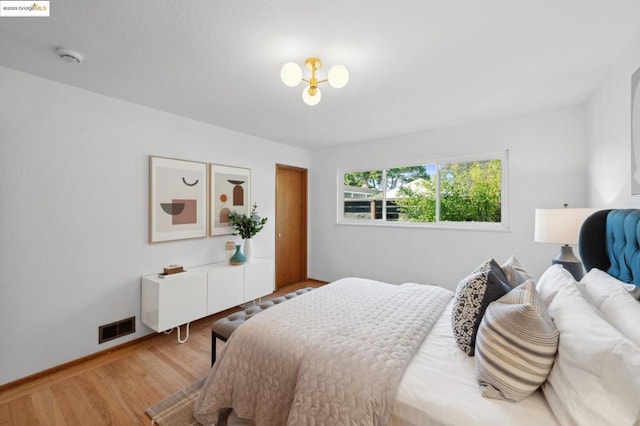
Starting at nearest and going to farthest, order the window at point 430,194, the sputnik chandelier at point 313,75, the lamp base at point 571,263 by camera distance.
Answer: the sputnik chandelier at point 313,75
the lamp base at point 571,263
the window at point 430,194

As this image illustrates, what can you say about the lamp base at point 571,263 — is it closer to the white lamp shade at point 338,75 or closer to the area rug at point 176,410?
the white lamp shade at point 338,75

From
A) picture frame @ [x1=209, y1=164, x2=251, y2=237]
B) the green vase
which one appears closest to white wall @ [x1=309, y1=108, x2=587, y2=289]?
picture frame @ [x1=209, y1=164, x2=251, y2=237]

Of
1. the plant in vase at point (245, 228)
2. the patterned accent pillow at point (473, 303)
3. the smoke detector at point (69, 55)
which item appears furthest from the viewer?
the plant in vase at point (245, 228)

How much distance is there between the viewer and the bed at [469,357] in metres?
0.88

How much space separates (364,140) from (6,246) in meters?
3.91

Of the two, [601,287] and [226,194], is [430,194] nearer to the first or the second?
[601,287]

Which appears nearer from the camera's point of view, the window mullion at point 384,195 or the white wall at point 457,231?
the white wall at point 457,231

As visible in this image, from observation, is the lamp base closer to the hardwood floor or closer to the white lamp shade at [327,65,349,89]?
the white lamp shade at [327,65,349,89]

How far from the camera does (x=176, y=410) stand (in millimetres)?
1751

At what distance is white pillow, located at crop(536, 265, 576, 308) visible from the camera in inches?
54.4

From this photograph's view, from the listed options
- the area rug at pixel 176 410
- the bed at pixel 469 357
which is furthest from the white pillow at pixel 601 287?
the area rug at pixel 176 410

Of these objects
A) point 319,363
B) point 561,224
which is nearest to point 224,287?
point 319,363

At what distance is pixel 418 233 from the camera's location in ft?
12.0

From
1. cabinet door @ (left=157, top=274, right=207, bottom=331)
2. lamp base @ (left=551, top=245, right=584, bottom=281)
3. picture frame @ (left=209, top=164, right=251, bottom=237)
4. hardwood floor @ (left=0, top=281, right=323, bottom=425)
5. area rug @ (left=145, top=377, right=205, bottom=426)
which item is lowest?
hardwood floor @ (left=0, top=281, right=323, bottom=425)
